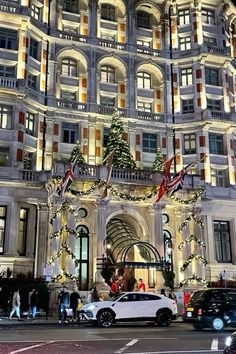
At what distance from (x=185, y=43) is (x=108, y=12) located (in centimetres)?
857

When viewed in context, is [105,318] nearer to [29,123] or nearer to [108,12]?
[29,123]

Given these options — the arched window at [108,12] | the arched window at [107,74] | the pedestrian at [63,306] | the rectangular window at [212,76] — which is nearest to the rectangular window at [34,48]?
the arched window at [107,74]

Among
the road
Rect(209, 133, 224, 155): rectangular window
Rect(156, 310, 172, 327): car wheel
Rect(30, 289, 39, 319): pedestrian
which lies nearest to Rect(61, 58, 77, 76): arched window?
Rect(209, 133, 224, 155): rectangular window

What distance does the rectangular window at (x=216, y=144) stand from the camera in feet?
136

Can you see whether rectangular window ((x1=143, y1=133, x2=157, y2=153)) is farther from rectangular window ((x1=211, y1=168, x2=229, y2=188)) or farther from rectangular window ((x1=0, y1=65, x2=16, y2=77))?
rectangular window ((x1=0, y1=65, x2=16, y2=77))

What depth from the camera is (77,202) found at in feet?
107

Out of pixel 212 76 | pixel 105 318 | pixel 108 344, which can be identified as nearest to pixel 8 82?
pixel 212 76

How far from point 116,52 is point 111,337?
32.1m

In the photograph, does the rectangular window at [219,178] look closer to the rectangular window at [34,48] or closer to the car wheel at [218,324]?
the rectangular window at [34,48]

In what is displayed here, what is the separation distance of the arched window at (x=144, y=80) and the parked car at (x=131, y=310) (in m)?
25.9

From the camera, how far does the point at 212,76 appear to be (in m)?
44.0

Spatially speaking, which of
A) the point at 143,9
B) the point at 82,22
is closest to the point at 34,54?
the point at 82,22

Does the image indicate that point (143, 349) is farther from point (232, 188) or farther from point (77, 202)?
point (232, 188)

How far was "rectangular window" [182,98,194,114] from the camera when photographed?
42875 mm
